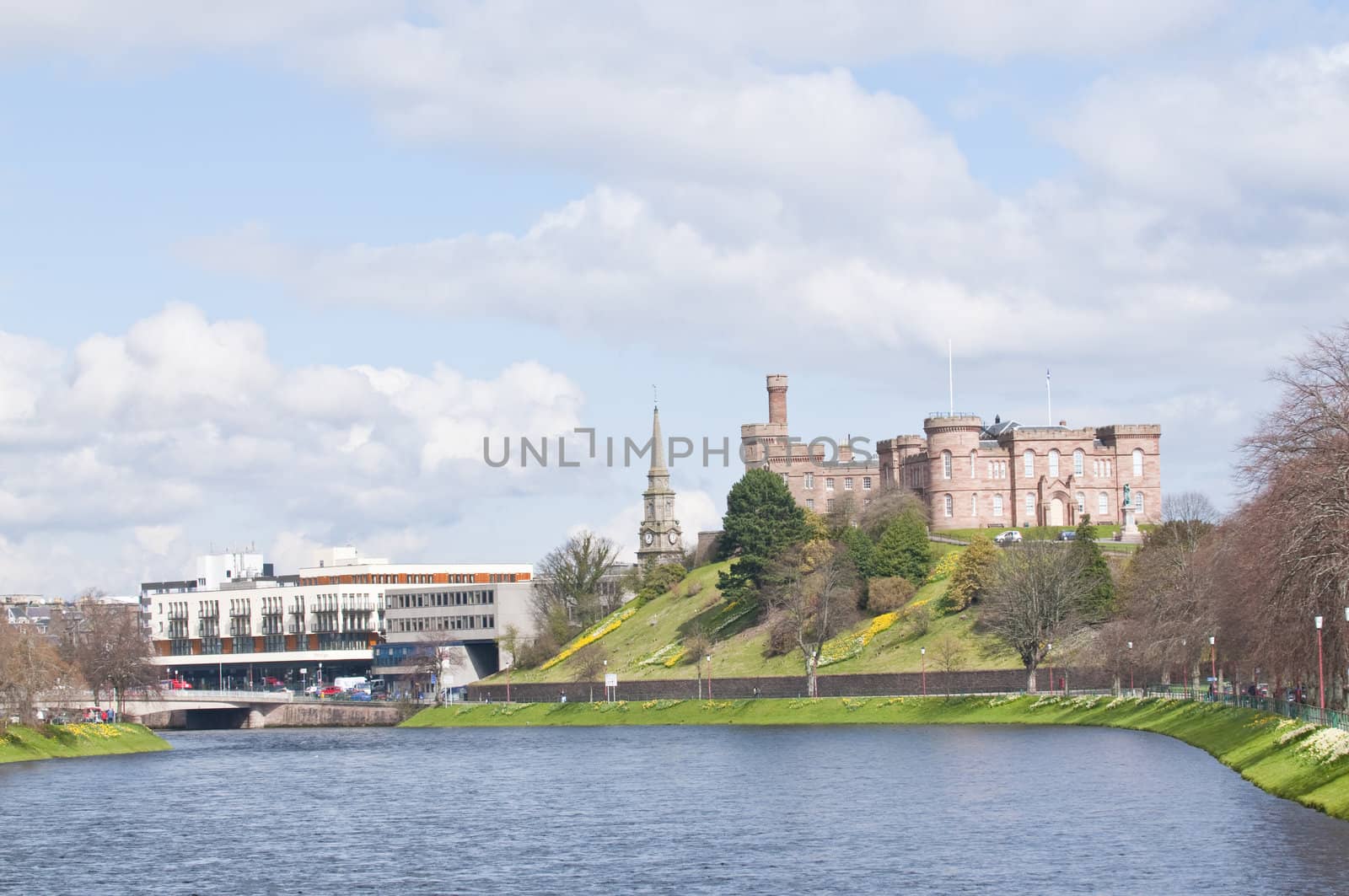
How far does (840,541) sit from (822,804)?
92.9m

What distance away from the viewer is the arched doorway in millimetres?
172875

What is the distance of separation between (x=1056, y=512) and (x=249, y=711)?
8359cm

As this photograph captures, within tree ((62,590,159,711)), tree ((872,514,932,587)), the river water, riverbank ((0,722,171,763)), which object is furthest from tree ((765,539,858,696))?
tree ((62,590,159,711))

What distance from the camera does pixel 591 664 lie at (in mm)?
156750

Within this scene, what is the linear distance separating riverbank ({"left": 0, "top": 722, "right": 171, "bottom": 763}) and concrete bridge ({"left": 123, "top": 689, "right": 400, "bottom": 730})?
2911 centimetres

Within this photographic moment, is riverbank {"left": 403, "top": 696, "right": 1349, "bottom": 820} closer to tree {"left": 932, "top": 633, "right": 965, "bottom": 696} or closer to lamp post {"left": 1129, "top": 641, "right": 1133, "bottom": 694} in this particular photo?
lamp post {"left": 1129, "top": 641, "right": 1133, "bottom": 694}

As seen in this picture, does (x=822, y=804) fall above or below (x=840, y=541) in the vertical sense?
below

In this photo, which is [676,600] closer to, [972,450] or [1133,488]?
[972,450]

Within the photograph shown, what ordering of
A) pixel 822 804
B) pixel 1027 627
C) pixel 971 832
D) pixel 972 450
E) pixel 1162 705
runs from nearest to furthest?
pixel 971 832, pixel 822 804, pixel 1162 705, pixel 1027 627, pixel 972 450

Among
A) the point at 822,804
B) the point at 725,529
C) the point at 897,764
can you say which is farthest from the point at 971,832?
the point at 725,529

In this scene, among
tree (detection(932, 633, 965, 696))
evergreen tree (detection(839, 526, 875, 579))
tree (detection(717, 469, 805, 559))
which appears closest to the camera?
tree (detection(932, 633, 965, 696))

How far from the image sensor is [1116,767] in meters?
78.4

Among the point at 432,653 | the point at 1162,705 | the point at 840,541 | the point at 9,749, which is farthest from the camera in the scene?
the point at 432,653

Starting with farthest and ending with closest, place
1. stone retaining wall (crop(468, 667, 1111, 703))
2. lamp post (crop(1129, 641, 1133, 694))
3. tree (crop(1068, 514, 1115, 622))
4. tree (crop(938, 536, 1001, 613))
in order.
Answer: tree (crop(938, 536, 1001, 613))
tree (crop(1068, 514, 1115, 622))
stone retaining wall (crop(468, 667, 1111, 703))
lamp post (crop(1129, 641, 1133, 694))
